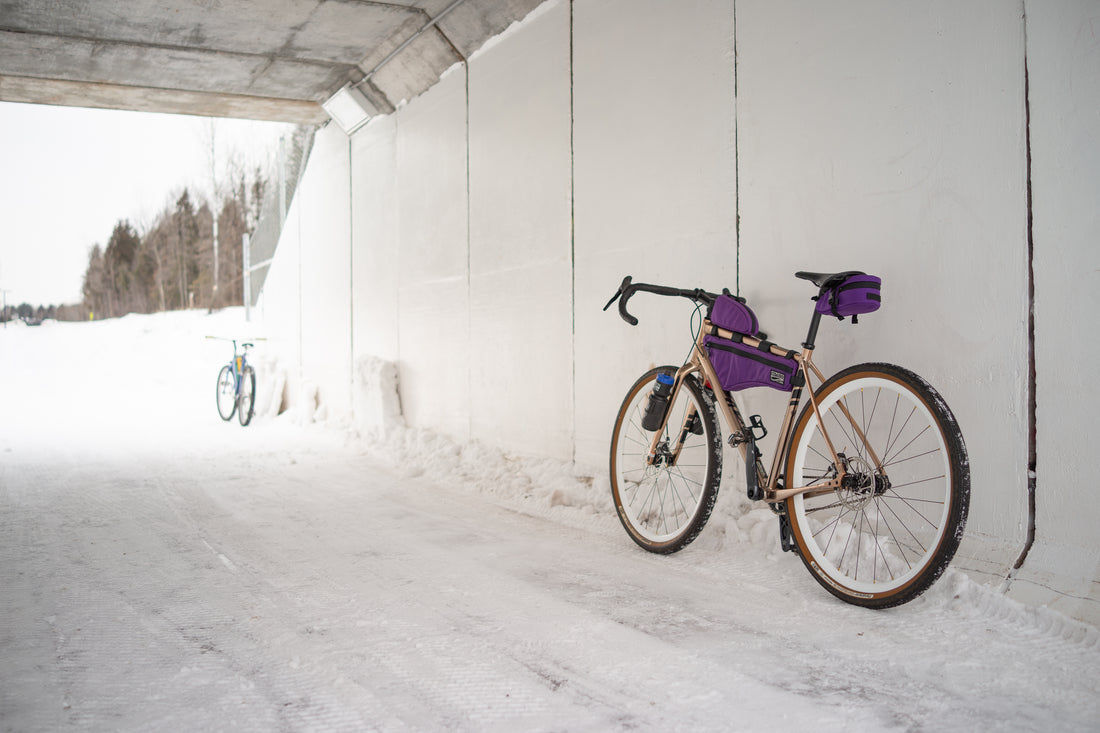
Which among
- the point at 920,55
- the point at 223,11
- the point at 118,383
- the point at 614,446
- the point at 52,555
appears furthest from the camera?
the point at 118,383

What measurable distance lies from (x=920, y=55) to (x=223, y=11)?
5.41 metres

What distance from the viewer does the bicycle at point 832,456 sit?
8.61 ft

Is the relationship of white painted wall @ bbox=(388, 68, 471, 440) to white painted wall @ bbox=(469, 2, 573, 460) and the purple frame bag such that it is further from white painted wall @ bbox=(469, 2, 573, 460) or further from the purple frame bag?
the purple frame bag

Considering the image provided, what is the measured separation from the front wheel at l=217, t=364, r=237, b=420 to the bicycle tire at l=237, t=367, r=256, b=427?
43 cm

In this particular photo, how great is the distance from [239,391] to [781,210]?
765 centimetres

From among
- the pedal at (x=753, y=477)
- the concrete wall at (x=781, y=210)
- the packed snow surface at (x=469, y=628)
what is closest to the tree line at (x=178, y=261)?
the concrete wall at (x=781, y=210)

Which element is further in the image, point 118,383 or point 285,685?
point 118,383

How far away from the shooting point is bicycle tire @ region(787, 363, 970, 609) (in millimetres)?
2512

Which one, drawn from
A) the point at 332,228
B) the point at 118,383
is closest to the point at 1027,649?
the point at 332,228

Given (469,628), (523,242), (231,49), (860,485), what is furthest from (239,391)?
(860,485)

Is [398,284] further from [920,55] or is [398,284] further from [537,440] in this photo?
[920,55]

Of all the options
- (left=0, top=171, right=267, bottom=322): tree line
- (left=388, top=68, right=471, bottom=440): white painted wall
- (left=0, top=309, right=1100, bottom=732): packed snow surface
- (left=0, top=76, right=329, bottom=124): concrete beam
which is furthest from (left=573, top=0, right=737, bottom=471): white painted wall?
(left=0, top=171, right=267, bottom=322): tree line

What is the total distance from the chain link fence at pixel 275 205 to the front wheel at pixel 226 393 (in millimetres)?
2448

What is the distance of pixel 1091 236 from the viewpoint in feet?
8.36
